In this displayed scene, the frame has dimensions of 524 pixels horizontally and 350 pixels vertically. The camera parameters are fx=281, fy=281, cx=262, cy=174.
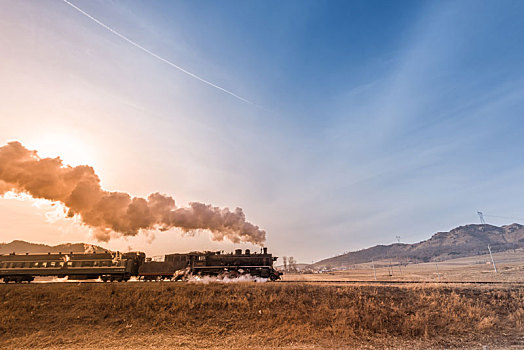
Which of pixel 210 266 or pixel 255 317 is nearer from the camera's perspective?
pixel 255 317

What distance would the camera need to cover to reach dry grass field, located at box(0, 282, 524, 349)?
48.3ft

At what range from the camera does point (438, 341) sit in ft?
50.6

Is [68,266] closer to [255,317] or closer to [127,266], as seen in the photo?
[127,266]

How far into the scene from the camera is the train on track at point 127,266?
28656mm

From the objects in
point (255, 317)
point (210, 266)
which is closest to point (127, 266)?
point (210, 266)

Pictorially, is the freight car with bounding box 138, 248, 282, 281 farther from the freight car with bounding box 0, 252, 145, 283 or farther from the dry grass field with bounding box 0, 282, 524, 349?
the dry grass field with bounding box 0, 282, 524, 349

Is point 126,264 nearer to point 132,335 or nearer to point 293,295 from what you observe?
point 132,335

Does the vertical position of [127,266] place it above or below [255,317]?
above

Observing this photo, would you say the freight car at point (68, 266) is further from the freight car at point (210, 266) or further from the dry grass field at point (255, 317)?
the dry grass field at point (255, 317)

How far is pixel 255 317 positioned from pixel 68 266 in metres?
22.6

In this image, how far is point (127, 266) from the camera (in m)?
29.1

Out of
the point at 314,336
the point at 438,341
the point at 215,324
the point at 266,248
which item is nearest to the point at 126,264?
the point at 266,248

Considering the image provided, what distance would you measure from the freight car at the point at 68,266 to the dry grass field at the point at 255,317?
759 cm

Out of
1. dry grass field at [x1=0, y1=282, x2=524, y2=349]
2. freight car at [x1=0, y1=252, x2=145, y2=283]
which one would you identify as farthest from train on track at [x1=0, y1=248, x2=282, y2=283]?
dry grass field at [x1=0, y1=282, x2=524, y2=349]
